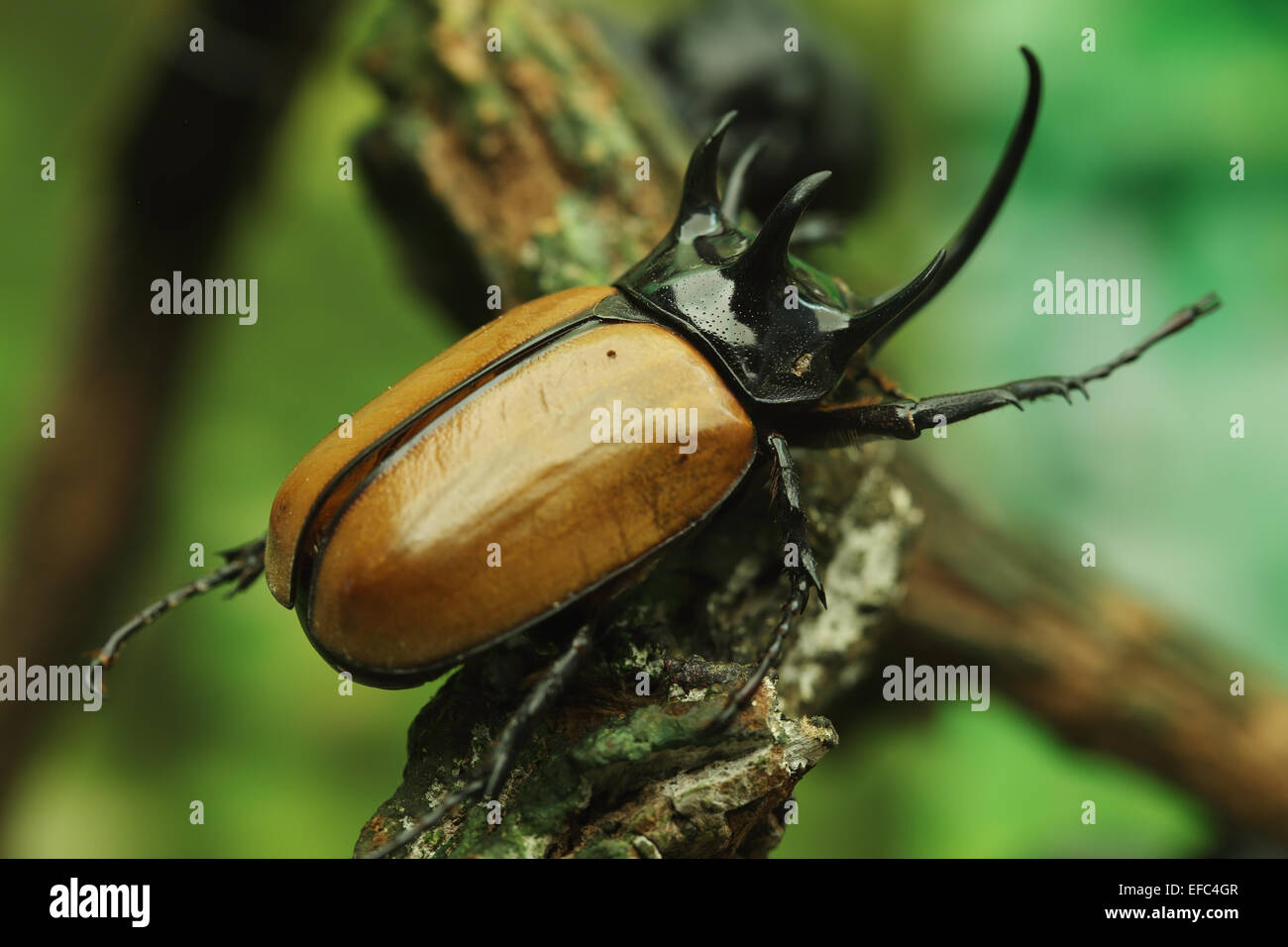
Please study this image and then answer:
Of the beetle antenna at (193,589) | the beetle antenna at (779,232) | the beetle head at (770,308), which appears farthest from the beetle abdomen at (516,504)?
the beetle antenna at (193,589)

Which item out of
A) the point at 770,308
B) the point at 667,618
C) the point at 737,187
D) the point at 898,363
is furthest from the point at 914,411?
the point at 898,363

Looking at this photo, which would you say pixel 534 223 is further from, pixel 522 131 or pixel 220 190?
pixel 220 190

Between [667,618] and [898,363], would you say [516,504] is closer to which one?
[667,618]

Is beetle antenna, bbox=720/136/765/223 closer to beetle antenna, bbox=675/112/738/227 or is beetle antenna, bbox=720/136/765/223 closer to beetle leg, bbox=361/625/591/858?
beetle antenna, bbox=675/112/738/227

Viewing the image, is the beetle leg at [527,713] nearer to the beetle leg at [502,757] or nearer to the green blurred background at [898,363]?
the beetle leg at [502,757]
